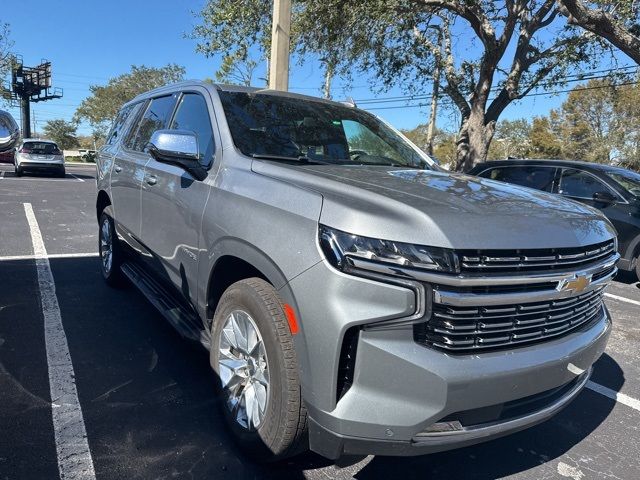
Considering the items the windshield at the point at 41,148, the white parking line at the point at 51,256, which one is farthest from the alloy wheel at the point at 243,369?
the windshield at the point at 41,148

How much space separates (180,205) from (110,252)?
7.69ft

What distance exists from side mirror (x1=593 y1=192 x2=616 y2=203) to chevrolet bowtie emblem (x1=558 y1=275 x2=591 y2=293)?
5.96m

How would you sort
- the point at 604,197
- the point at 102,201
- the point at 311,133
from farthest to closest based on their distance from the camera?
the point at 604,197
the point at 102,201
the point at 311,133

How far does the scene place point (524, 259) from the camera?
1970 millimetres

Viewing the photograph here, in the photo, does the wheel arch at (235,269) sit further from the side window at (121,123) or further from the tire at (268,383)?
the side window at (121,123)

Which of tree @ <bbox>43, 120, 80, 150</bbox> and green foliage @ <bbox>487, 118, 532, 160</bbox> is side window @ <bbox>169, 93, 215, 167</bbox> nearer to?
green foliage @ <bbox>487, 118, 532, 160</bbox>

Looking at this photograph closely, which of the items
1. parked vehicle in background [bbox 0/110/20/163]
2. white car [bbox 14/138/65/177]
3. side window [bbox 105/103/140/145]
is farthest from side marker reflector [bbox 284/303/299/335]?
white car [bbox 14/138/65/177]

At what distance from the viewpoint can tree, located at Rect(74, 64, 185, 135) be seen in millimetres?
52969

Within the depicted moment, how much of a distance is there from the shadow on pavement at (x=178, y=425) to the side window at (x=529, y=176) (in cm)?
455

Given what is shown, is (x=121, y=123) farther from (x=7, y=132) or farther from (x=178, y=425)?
(x=178, y=425)

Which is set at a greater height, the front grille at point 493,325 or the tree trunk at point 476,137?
the tree trunk at point 476,137

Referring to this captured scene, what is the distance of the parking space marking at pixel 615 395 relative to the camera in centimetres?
340

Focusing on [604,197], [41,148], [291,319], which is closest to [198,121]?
[291,319]

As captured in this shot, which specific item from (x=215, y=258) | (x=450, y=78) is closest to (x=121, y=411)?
(x=215, y=258)
